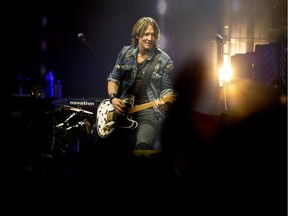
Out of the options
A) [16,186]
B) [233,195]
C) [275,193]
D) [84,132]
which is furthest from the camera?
[84,132]

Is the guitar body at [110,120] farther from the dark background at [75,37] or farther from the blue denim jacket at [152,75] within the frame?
the dark background at [75,37]

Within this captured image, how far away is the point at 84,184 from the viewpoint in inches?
145

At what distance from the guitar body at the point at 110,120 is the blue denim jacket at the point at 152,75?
0.18 metres

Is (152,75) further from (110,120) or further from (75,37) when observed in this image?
(75,37)

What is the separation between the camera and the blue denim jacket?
164 inches

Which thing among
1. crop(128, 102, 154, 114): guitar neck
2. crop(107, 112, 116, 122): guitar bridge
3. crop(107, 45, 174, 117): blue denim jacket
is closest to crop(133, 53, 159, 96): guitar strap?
crop(107, 45, 174, 117): blue denim jacket

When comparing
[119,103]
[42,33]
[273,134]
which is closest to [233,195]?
[273,134]

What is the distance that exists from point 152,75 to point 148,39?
1.59 feet

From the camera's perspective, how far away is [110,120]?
13.9 feet

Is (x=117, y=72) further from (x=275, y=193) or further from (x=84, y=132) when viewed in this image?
(x=275, y=193)

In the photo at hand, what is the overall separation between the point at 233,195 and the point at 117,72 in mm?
2504

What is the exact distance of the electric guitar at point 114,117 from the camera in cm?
409


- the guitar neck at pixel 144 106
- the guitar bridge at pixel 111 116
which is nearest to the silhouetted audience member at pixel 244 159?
the guitar neck at pixel 144 106

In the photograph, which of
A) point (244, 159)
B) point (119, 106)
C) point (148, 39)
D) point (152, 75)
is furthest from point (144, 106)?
point (244, 159)
